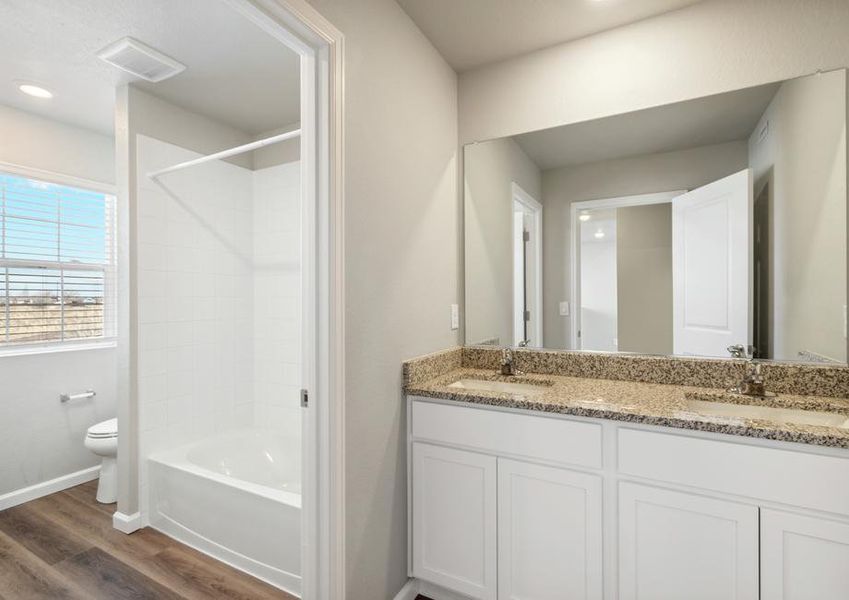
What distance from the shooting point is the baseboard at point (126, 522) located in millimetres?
2336

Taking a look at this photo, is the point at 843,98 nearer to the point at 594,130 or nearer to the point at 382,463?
the point at 594,130

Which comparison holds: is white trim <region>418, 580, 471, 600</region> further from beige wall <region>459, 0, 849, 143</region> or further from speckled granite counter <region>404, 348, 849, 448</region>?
beige wall <region>459, 0, 849, 143</region>

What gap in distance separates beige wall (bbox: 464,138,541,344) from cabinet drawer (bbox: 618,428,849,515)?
2.90 ft

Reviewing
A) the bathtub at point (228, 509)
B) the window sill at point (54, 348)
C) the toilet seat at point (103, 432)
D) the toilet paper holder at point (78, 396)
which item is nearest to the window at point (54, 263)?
the window sill at point (54, 348)

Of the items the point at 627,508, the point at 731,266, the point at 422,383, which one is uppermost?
the point at 731,266

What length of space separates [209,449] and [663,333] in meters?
2.66

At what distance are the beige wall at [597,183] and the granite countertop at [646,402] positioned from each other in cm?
35

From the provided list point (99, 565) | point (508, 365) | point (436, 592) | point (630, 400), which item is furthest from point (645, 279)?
point (99, 565)

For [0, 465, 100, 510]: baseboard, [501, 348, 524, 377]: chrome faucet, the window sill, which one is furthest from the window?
[501, 348, 524, 377]: chrome faucet

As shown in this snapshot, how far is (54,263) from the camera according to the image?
287 centimetres

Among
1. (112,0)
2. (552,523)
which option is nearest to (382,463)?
(552,523)

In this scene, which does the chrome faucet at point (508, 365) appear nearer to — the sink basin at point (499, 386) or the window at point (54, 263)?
the sink basin at point (499, 386)

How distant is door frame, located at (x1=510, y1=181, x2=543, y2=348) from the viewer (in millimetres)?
2117

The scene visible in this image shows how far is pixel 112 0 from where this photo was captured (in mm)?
1698
